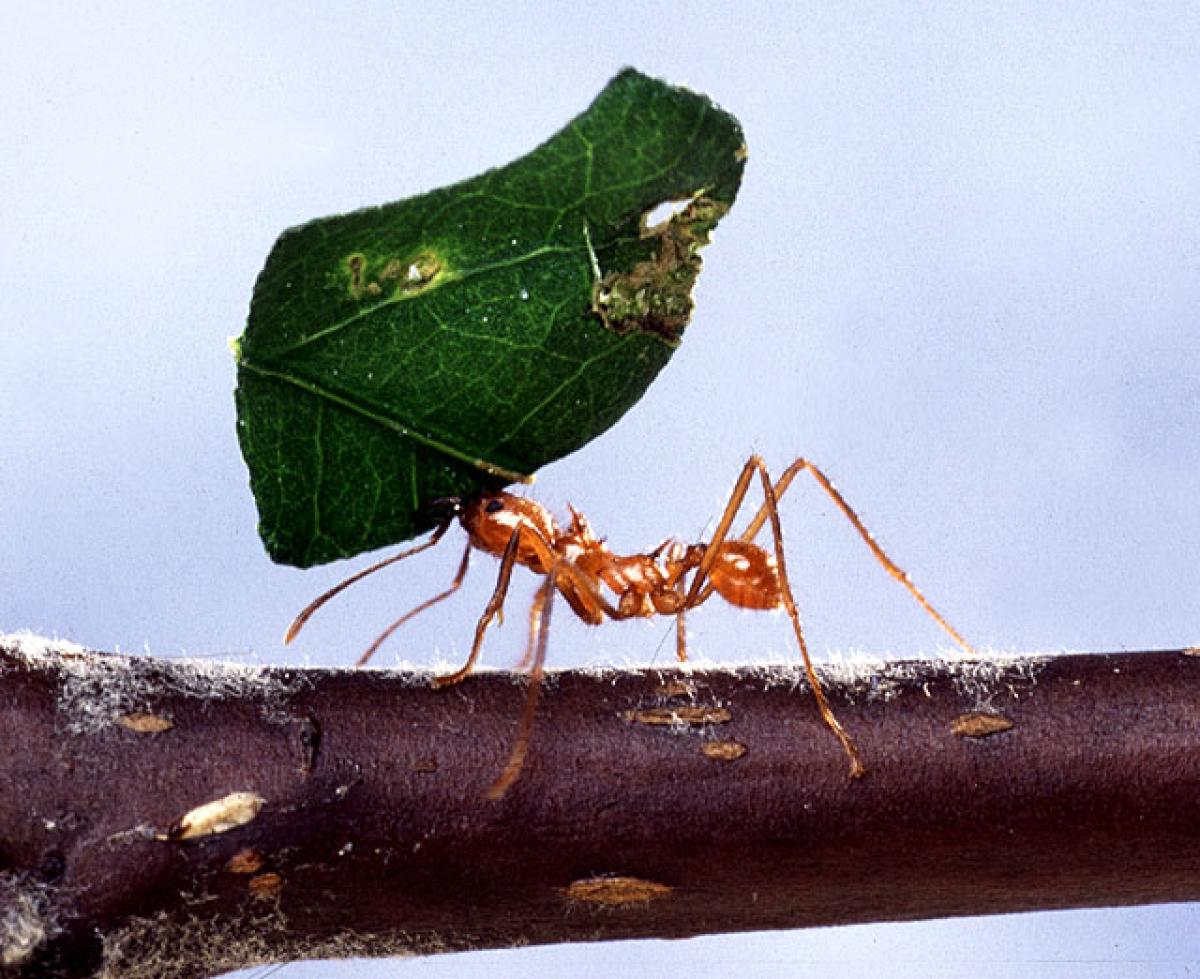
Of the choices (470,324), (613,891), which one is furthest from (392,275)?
(613,891)

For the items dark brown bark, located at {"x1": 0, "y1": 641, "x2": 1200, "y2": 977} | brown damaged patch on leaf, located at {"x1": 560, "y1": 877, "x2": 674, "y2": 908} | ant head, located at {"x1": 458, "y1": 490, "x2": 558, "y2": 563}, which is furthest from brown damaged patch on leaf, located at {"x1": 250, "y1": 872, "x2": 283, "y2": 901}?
ant head, located at {"x1": 458, "y1": 490, "x2": 558, "y2": 563}

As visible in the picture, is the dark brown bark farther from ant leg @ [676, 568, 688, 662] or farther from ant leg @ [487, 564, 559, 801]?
ant leg @ [676, 568, 688, 662]

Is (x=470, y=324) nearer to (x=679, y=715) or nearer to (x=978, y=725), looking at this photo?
(x=679, y=715)

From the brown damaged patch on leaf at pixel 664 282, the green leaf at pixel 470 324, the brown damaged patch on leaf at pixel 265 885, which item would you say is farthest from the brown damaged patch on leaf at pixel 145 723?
the brown damaged patch on leaf at pixel 664 282

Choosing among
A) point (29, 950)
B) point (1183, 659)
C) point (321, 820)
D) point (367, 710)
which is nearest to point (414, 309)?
point (367, 710)

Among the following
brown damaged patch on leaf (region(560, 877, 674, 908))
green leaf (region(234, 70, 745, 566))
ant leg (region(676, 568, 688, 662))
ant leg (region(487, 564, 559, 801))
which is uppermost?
green leaf (region(234, 70, 745, 566))

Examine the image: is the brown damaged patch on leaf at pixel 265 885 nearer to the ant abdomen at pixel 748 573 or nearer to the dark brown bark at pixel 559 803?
the dark brown bark at pixel 559 803
